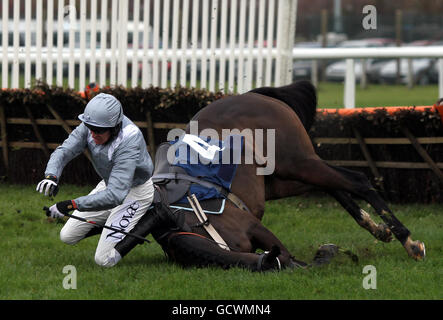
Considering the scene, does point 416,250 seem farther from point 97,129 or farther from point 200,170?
point 97,129

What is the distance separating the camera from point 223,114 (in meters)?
6.59

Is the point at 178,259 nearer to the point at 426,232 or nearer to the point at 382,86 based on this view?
the point at 426,232

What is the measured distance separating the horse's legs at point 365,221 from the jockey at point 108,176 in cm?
174

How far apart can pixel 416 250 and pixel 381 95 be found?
16947mm

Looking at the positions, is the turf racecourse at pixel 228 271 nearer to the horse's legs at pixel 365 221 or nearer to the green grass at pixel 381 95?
the horse's legs at pixel 365 221

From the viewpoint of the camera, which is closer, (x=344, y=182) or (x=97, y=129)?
(x=97, y=129)

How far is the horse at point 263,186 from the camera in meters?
5.71

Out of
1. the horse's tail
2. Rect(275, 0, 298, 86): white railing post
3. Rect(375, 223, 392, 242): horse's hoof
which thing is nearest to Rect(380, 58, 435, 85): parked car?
Rect(275, 0, 298, 86): white railing post

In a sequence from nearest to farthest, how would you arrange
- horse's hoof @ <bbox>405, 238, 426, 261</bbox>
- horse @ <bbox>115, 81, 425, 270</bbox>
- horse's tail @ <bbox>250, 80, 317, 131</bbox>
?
horse @ <bbox>115, 81, 425, 270</bbox>, horse's hoof @ <bbox>405, 238, 426, 261</bbox>, horse's tail @ <bbox>250, 80, 317, 131</bbox>

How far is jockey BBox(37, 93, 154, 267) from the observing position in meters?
5.43

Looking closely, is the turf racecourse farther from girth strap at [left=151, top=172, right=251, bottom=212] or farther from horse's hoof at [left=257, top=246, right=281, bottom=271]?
girth strap at [left=151, top=172, right=251, bottom=212]

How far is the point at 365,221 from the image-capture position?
6.68 meters

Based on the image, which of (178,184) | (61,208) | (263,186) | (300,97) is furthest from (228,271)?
(300,97)
